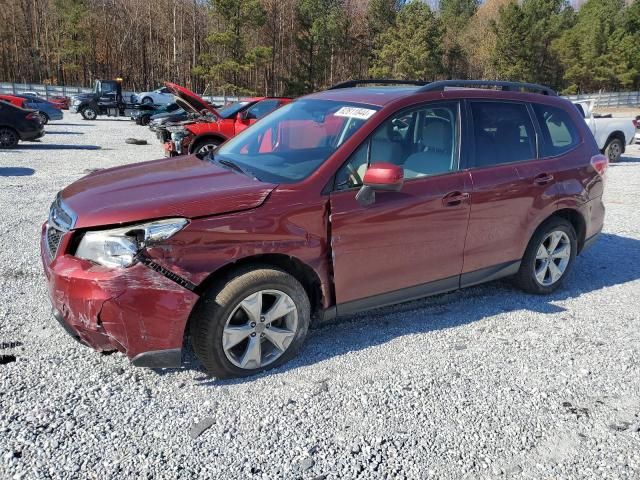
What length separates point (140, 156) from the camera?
1457 centimetres

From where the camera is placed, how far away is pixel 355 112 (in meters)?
3.97

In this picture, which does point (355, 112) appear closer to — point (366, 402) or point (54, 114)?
point (366, 402)

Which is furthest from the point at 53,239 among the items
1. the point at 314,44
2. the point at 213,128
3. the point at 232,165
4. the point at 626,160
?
the point at 314,44

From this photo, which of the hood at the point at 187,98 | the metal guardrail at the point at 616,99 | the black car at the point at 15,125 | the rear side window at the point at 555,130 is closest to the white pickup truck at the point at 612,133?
the hood at the point at 187,98

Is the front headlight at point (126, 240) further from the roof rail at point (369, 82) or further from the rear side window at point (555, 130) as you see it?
the rear side window at point (555, 130)

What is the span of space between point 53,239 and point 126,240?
0.70m

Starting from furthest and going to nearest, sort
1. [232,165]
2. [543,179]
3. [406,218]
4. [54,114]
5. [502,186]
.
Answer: [54,114], [543,179], [502,186], [232,165], [406,218]

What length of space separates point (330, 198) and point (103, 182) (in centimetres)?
156

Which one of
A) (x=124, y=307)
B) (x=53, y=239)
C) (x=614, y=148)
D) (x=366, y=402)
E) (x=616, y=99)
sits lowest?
(x=366, y=402)

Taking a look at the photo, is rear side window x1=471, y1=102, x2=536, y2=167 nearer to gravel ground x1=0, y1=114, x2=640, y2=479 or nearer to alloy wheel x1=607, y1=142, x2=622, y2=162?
gravel ground x1=0, y1=114, x2=640, y2=479

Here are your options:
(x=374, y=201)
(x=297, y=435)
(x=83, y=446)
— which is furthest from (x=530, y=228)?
(x=83, y=446)

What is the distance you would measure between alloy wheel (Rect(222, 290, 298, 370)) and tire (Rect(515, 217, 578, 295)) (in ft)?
7.79

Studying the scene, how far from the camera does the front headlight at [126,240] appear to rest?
9.86ft

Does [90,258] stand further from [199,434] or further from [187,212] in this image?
[199,434]
